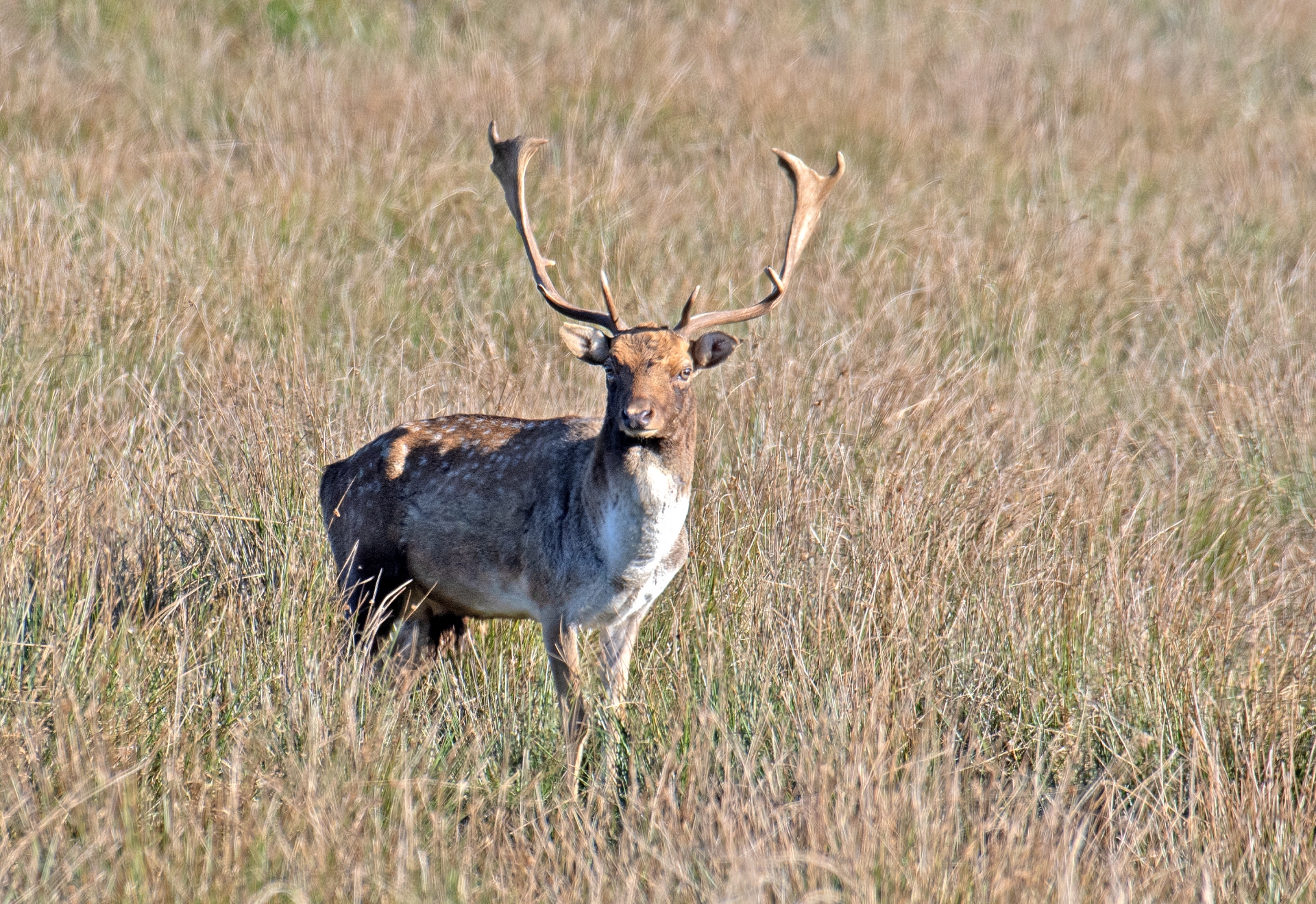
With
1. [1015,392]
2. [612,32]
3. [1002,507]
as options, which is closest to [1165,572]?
[1002,507]

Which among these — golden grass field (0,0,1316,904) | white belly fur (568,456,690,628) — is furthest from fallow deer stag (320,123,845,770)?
golden grass field (0,0,1316,904)

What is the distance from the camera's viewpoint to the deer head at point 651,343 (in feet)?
14.2

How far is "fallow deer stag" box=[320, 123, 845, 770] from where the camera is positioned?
448 centimetres

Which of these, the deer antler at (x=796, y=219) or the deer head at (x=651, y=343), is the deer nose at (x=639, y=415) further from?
the deer antler at (x=796, y=219)

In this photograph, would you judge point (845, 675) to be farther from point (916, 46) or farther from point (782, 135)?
point (916, 46)

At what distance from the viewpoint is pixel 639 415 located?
419 cm

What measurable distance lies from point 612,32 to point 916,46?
275 cm

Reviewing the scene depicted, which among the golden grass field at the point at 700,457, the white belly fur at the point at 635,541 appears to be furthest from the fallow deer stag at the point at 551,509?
the golden grass field at the point at 700,457

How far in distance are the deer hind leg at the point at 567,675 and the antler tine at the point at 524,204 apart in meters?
0.95

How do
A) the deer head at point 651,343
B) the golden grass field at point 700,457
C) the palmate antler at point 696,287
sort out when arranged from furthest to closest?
the palmate antler at point 696,287 → the deer head at point 651,343 → the golden grass field at point 700,457

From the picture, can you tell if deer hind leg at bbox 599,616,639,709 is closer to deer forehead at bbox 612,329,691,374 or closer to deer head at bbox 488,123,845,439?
deer head at bbox 488,123,845,439

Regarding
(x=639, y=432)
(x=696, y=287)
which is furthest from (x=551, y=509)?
(x=696, y=287)

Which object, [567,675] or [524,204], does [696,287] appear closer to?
[524,204]

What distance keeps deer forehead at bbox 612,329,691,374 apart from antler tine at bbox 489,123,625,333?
22 cm
